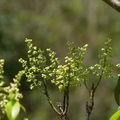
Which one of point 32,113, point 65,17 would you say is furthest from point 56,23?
point 32,113

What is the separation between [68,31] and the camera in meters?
7.93

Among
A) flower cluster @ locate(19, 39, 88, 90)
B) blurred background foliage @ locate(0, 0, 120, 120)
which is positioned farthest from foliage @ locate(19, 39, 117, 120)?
blurred background foliage @ locate(0, 0, 120, 120)

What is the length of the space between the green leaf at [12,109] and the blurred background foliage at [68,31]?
17.6ft

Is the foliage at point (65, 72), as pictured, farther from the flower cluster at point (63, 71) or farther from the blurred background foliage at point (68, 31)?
the blurred background foliage at point (68, 31)

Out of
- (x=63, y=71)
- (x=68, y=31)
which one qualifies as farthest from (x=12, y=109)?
(x=68, y=31)

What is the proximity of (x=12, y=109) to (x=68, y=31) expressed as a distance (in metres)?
7.00

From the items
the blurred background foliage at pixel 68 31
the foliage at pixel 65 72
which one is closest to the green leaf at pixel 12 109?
the foliage at pixel 65 72

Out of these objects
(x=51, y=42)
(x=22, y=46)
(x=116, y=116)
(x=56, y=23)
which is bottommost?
(x=116, y=116)

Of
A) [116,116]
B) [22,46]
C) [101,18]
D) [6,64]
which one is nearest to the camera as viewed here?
[116,116]

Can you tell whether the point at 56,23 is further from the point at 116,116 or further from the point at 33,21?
the point at 116,116

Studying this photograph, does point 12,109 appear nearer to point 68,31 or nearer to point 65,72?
point 65,72

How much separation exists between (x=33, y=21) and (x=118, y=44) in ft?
5.15

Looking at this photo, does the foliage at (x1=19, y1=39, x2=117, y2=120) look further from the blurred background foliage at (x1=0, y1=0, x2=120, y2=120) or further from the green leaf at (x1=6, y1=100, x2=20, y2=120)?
the blurred background foliage at (x1=0, y1=0, x2=120, y2=120)

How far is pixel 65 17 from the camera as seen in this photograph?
8016 mm
